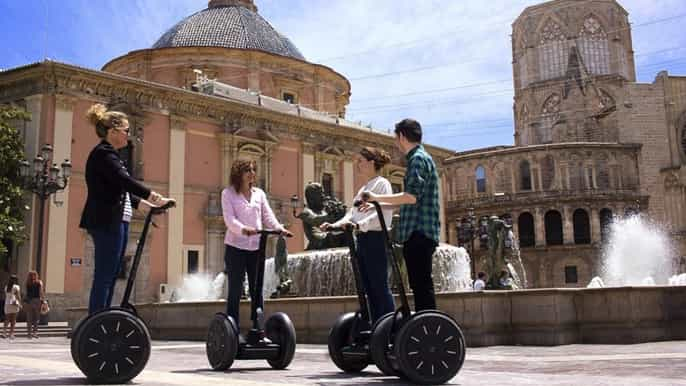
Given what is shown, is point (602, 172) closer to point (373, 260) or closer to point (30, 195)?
point (30, 195)

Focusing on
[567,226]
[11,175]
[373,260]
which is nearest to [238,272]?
[373,260]

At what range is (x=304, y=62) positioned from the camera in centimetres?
3612

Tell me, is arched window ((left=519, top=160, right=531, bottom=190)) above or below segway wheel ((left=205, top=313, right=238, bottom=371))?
above

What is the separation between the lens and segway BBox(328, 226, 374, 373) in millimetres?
5023

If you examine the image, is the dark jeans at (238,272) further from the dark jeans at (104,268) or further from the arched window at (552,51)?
the arched window at (552,51)

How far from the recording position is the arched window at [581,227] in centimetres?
4469

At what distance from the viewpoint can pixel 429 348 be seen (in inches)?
167

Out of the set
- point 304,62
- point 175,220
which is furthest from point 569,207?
point 175,220

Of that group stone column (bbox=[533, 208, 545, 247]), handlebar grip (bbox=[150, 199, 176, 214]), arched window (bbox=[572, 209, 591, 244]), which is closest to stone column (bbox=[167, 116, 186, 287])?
handlebar grip (bbox=[150, 199, 176, 214])

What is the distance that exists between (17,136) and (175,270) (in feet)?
24.4

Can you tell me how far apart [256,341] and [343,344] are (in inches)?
27.7

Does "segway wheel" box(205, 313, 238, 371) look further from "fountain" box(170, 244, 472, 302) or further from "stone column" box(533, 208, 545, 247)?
"stone column" box(533, 208, 545, 247)

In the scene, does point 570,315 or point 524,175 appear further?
point 524,175

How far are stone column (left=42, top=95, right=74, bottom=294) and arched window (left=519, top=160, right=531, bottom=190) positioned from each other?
104 ft
